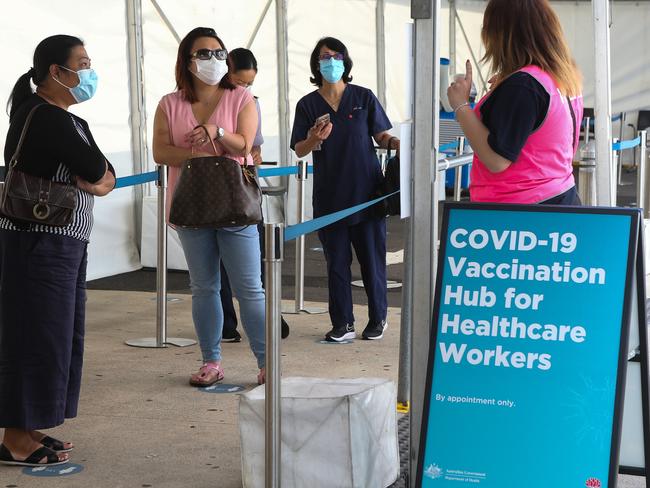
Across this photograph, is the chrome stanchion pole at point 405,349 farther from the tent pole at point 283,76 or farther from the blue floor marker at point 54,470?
the tent pole at point 283,76

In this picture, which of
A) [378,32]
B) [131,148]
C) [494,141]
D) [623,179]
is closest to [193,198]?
[494,141]

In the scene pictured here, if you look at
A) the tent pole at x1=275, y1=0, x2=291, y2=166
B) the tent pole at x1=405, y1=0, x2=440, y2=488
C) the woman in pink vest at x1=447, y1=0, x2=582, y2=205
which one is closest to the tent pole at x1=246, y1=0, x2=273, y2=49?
the tent pole at x1=275, y1=0, x2=291, y2=166

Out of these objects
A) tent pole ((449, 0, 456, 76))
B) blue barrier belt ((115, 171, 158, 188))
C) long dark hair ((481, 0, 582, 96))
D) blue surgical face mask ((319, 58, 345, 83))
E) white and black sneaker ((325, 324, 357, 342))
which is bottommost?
white and black sneaker ((325, 324, 357, 342))

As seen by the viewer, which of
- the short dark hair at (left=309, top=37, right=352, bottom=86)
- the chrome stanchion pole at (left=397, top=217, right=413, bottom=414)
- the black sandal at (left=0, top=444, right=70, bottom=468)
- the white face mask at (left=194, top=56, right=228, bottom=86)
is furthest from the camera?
the short dark hair at (left=309, top=37, right=352, bottom=86)

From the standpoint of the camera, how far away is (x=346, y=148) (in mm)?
6617

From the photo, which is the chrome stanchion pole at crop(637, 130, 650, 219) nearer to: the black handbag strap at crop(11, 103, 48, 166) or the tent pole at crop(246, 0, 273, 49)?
the tent pole at crop(246, 0, 273, 49)

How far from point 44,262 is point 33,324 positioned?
0.82ft

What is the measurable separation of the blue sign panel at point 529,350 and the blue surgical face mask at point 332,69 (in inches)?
128

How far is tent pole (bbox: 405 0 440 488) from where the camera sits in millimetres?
3391

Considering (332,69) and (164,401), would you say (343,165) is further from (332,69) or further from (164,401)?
(164,401)

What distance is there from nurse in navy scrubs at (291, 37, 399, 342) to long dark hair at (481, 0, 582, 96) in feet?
9.43

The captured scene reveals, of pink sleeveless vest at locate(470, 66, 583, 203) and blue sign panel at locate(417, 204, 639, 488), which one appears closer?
Result: blue sign panel at locate(417, 204, 639, 488)

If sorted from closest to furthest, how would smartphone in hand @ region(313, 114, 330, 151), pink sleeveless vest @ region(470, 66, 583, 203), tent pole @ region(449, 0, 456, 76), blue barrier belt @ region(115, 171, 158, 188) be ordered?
1. pink sleeveless vest @ region(470, 66, 583, 203)
2. smartphone in hand @ region(313, 114, 330, 151)
3. blue barrier belt @ region(115, 171, 158, 188)
4. tent pole @ region(449, 0, 456, 76)

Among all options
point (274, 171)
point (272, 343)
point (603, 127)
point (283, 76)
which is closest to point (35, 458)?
point (272, 343)
